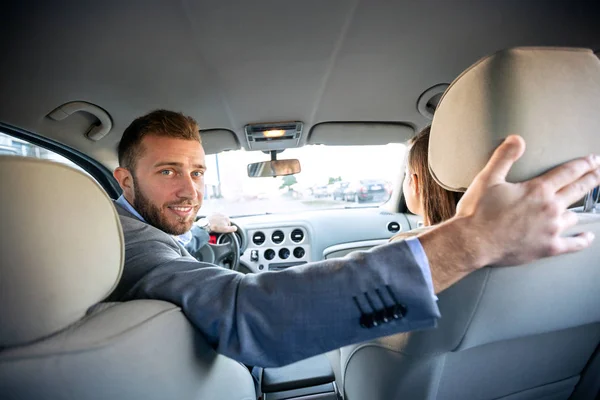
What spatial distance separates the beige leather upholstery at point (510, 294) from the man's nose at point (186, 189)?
1.19 meters

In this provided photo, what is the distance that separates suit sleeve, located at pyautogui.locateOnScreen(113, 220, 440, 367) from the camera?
813 mm

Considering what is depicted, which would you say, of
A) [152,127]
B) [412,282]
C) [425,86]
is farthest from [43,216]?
[425,86]

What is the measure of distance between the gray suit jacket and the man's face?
97 centimetres

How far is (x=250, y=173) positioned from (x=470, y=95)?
10.3 feet

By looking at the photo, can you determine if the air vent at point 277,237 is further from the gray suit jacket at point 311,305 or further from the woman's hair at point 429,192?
the gray suit jacket at point 311,305

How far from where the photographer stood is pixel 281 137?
11.1 feet

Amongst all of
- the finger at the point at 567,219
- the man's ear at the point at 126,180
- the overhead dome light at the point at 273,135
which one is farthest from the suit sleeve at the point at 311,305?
the overhead dome light at the point at 273,135

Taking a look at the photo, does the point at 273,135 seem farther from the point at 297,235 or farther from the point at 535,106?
the point at 535,106

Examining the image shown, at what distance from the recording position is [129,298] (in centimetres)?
99

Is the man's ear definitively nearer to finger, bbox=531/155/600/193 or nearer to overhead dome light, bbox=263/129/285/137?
overhead dome light, bbox=263/129/285/137

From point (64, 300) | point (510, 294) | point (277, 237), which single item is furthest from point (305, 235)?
point (64, 300)

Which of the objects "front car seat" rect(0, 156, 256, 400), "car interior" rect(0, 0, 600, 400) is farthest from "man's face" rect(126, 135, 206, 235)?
"front car seat" rect(0, 156, 256, 400)

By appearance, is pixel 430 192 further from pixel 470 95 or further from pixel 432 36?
pixel 432 36

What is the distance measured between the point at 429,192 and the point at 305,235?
2.70 metres
